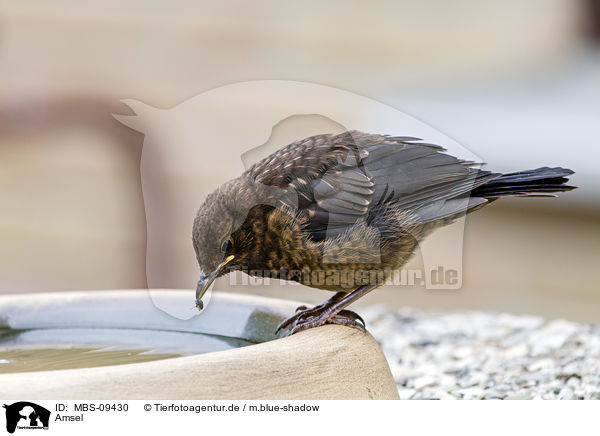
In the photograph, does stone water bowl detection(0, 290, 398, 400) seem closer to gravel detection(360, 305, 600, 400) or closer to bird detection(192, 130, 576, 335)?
bird detection(192, 130, 576, 335)

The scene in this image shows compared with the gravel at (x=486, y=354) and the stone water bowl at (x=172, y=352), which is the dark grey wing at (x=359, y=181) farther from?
the gravel at (x=486, y=354)

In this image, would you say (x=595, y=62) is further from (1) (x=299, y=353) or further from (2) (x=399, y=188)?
(1) (x=299, y=353)

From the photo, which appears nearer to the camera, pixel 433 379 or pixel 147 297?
pixel 147 297

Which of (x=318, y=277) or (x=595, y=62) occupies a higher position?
(x=595, y=62)

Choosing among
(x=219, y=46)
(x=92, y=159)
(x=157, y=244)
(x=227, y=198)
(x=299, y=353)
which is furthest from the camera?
(x=92, y=159)

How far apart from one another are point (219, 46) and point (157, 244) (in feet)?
1.44

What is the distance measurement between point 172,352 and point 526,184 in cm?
63

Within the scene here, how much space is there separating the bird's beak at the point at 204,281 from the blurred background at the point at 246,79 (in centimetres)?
10

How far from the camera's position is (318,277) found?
3.90 ft

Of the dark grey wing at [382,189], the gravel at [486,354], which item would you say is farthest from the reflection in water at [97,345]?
the gravel at [486,354]

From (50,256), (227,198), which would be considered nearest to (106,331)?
(227,198)

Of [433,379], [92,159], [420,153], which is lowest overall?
[433,379]

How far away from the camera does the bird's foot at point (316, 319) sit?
1.12 metres

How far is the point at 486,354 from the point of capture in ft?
5.53
